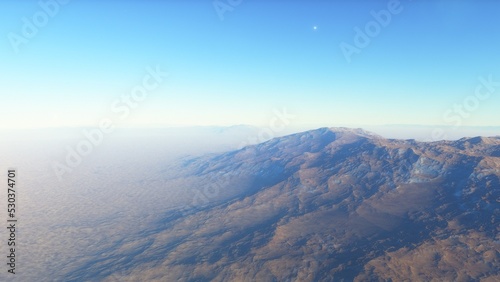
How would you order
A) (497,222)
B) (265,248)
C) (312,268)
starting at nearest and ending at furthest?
(312,268) → (497,222) → (265,248)

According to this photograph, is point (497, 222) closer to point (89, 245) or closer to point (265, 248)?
point (265, 248)

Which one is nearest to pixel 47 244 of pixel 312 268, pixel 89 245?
pixel 89 245

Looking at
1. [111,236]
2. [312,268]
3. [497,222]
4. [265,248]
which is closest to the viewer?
[312,268]

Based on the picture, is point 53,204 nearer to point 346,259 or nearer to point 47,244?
point 47,244

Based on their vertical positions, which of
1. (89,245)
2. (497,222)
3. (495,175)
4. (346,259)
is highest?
(495,175)

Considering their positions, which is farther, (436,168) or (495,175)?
(436,168)

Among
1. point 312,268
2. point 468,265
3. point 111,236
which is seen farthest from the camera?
point 111,236

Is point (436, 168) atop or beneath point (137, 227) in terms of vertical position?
atop

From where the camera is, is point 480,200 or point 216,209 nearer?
point 480,200

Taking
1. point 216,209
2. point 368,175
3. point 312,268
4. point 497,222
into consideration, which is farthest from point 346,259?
point 216,209
